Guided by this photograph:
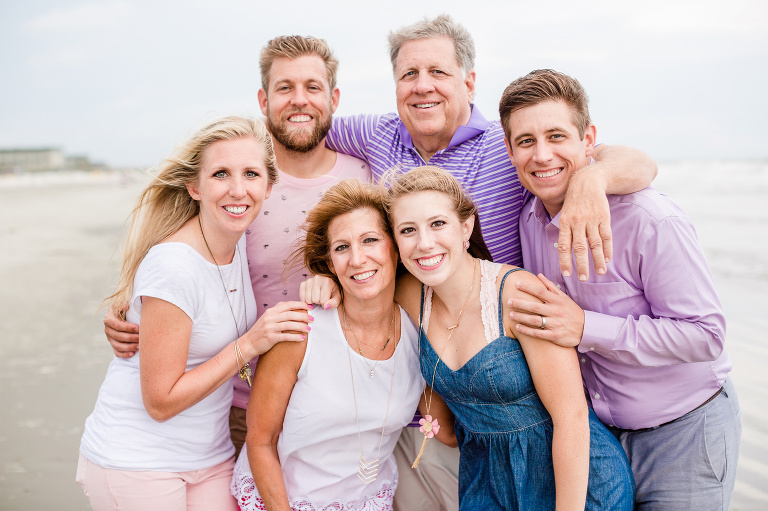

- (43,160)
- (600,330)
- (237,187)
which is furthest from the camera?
(43,160)

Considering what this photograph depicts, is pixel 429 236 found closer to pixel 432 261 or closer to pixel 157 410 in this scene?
pixel 432 261

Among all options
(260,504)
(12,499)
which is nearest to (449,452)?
(260,504)

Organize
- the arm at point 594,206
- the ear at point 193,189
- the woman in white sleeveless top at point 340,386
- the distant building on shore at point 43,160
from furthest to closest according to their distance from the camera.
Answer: the distant building on shore at point 43,160
the ear at point 193,189
the woman in white sleeveless top at point 340,386
the arm at point 594,206

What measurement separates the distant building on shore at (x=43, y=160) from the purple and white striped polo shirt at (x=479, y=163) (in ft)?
195

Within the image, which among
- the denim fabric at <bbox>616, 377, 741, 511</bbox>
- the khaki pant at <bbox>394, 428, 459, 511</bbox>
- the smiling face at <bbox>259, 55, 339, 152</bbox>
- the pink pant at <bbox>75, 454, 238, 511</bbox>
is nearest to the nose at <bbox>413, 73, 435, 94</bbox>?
the smiling face at <bbox>259, 55, 339, 152</bbox>

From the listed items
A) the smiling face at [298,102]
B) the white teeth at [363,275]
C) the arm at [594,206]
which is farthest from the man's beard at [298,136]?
the arm at [594,206]

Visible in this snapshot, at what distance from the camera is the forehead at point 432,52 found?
363cm

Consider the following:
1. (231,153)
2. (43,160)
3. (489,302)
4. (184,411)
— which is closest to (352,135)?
(231,153)

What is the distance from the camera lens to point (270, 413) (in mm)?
2879

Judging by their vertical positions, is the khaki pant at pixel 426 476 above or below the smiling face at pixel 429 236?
below

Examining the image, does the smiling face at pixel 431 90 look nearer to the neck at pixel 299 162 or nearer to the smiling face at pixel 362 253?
the neck at pixel 299 162

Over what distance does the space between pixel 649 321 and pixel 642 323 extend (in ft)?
0.11

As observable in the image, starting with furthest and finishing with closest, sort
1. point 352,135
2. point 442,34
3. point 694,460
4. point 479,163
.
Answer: point 352,135, point 442,34, point 479,163, point 694,460

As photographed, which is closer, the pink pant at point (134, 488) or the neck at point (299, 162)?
the pink pant at point (134, 488)
